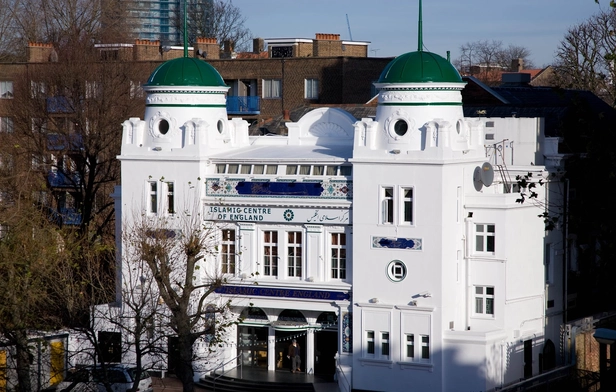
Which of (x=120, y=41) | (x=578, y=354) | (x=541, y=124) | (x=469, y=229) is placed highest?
(x=120, y=41)

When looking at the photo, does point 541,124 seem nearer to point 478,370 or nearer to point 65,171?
point 478,370

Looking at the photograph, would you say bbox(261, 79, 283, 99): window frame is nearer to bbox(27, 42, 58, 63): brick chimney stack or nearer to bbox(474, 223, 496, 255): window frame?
bbox(27, 42, 58, 63): brick chimney stack

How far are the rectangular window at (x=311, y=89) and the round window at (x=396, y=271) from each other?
27.5 m

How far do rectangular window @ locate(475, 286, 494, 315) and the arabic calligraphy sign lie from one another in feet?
16.8

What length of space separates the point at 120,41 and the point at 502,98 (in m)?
27.8

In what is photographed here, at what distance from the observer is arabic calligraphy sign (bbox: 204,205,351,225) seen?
155 ft

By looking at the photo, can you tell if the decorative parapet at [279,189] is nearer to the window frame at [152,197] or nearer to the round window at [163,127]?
the window frame at [152,197]

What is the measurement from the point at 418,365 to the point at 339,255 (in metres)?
4.83

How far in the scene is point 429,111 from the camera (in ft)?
152

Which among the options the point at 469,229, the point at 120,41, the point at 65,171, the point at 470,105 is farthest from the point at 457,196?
the point at 120,41

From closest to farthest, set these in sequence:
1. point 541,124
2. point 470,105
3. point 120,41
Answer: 1. point 541,124
2. point 470,105
3. point 120,41

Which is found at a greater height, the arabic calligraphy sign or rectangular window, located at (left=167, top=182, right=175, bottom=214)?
rectangular window, located at (left=167, top=182, right=175, bottom=214)

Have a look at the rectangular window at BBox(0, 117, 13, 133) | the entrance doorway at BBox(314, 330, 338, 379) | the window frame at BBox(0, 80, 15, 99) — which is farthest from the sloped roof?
the window frame at BBox(0, 80, 15, 99)

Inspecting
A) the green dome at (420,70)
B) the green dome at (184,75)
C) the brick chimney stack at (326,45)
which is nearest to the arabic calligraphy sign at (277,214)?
the green dome at (184,75)
